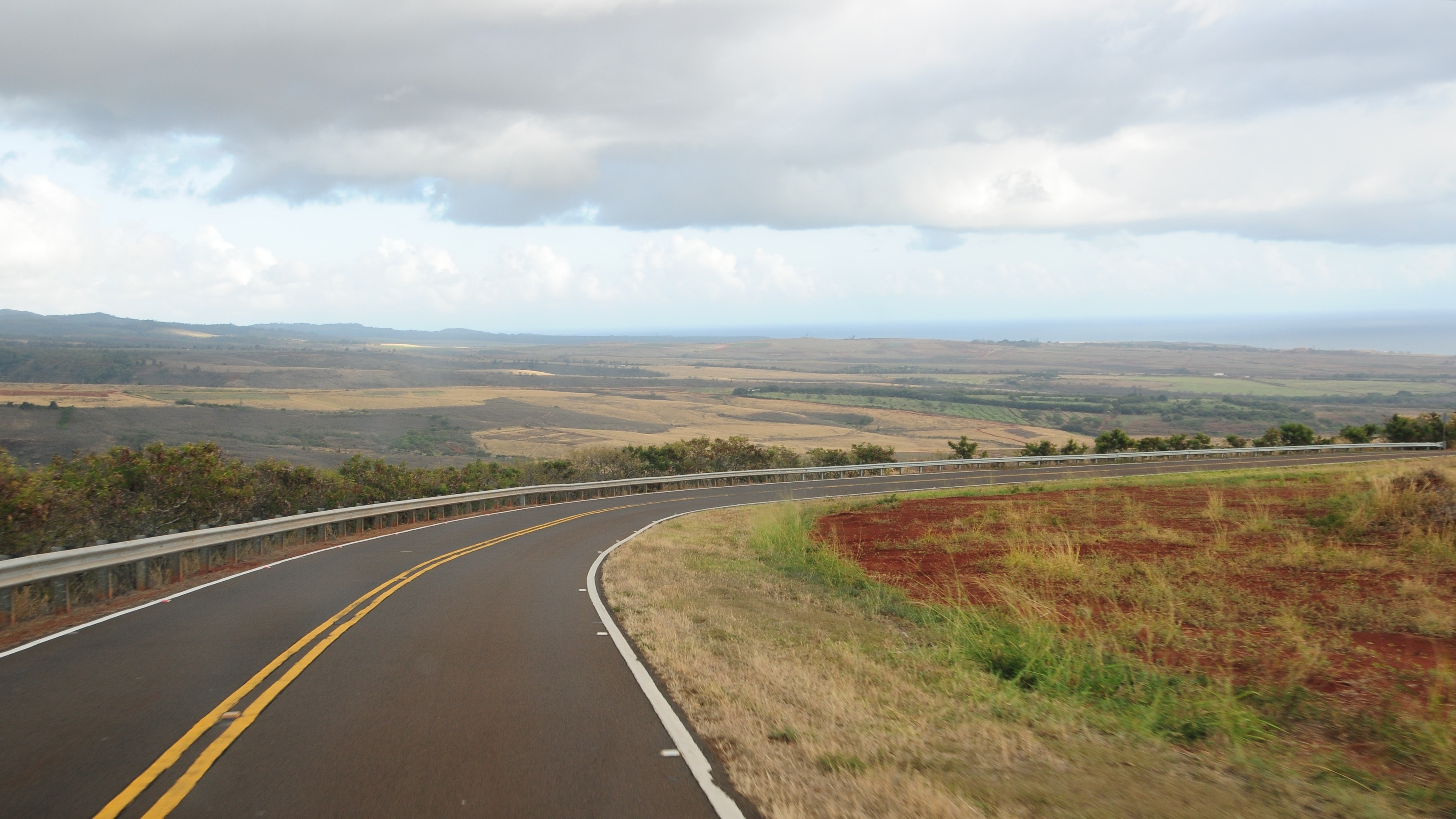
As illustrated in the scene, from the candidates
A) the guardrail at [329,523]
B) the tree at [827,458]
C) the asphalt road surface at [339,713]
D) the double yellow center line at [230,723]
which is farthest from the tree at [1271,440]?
the double yellow center line at [230,723]

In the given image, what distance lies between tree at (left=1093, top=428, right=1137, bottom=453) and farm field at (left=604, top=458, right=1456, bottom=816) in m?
33.3

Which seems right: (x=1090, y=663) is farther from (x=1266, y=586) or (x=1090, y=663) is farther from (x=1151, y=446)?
(x=1151, y=446)

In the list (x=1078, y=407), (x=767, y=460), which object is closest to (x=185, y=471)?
(x=767, y=460)

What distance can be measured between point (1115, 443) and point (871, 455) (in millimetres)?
13949

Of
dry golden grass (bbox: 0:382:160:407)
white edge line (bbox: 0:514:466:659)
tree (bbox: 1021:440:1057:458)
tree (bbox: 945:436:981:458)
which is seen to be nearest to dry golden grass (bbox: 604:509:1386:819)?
white edge line (bbox: 0:514:466:659)

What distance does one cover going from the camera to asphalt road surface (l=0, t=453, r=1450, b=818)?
512 centimetres

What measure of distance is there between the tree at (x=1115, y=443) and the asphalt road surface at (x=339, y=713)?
44.7 meters

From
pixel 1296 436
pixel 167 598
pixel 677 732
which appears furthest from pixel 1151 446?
pixel 677 732

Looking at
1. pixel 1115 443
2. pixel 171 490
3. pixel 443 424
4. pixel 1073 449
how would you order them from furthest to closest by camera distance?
pixel 443 424 < pixel 1115 443 < pixel 1073 449 < pixel 171 490

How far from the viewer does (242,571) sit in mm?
14891

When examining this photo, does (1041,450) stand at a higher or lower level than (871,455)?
higher

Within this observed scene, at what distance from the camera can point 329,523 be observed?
20.9 metres

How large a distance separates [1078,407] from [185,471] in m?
91.7

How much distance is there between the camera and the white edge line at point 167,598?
9.08m
